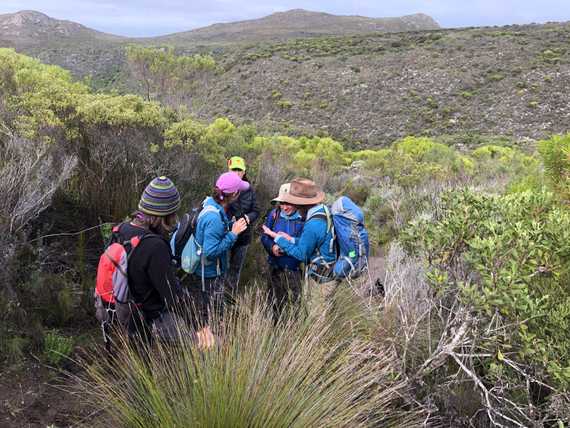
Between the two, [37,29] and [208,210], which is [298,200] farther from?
[37,29]

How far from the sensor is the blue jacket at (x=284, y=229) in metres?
3.78

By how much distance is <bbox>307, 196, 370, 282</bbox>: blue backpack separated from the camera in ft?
11.3

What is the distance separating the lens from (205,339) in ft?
7.66

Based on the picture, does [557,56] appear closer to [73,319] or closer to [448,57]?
[448,57]

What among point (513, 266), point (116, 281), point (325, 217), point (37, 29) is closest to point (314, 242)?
point (325, 217)

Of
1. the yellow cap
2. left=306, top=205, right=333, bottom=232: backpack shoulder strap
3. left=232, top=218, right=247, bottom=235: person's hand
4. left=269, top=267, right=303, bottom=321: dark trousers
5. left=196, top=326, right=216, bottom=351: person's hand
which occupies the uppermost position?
the yellow cap

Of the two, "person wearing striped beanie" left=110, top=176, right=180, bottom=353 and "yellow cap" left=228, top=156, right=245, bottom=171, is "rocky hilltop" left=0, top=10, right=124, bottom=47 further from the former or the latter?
"person wearing striped beanie" left=110, top=176, right=180, bottom=353

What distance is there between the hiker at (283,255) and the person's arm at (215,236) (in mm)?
507

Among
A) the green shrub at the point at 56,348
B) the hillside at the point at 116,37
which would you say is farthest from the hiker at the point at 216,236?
the hillside at the point at 116,37

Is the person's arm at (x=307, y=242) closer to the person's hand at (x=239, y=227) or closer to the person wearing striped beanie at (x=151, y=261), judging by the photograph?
the person's hand at (x=239, y=227)

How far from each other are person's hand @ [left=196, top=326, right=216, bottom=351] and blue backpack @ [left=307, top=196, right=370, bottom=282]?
1255 millimetres

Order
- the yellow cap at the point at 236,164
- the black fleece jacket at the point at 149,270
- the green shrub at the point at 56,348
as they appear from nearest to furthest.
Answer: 1. the black fleece jacket at the point at 149,270
2. the green shrub at the point at 56,348
3. the yellow cap at the point at 236,164

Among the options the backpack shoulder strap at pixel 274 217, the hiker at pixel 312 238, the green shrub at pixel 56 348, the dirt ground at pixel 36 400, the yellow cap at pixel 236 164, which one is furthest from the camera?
the yellow cap at pixel 236 164

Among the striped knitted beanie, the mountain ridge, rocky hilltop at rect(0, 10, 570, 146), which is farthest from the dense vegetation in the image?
the mountain ridge
